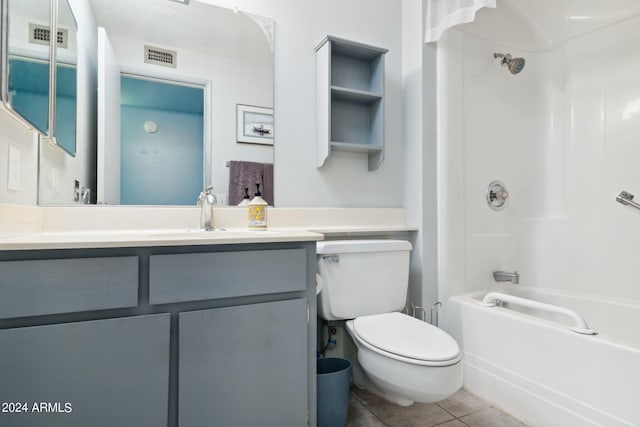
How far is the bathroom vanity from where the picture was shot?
0.84 meters

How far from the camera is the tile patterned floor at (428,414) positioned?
146 centimetres

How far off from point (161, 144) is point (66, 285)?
79cm

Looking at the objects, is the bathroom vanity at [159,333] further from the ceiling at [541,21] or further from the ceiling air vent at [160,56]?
the ceiling at [541,21]

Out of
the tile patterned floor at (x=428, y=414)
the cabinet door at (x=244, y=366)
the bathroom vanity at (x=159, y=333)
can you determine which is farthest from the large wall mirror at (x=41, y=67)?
the tile patterned floor at (x=428, y=414)

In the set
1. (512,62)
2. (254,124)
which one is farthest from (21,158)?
(512,62)

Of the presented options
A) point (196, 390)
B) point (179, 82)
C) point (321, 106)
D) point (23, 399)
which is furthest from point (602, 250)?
point (23, 399)

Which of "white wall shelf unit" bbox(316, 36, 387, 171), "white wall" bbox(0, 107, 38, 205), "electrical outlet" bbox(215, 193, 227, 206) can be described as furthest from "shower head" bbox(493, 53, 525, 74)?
"white wall" bbox(0, 107, 38, 205)

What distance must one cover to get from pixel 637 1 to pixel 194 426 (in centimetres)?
280

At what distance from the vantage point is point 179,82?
5.01 ft

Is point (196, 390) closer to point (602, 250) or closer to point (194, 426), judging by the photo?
point (194, 426)

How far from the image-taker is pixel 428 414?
153 centimetres

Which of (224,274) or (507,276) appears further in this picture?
(507,276)

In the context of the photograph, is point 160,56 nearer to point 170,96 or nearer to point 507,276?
point 170,96

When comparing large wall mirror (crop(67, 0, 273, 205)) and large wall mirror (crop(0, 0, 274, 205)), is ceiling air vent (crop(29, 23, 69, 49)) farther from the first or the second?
large wall mirror (crop(67, 0, 273, 205))
